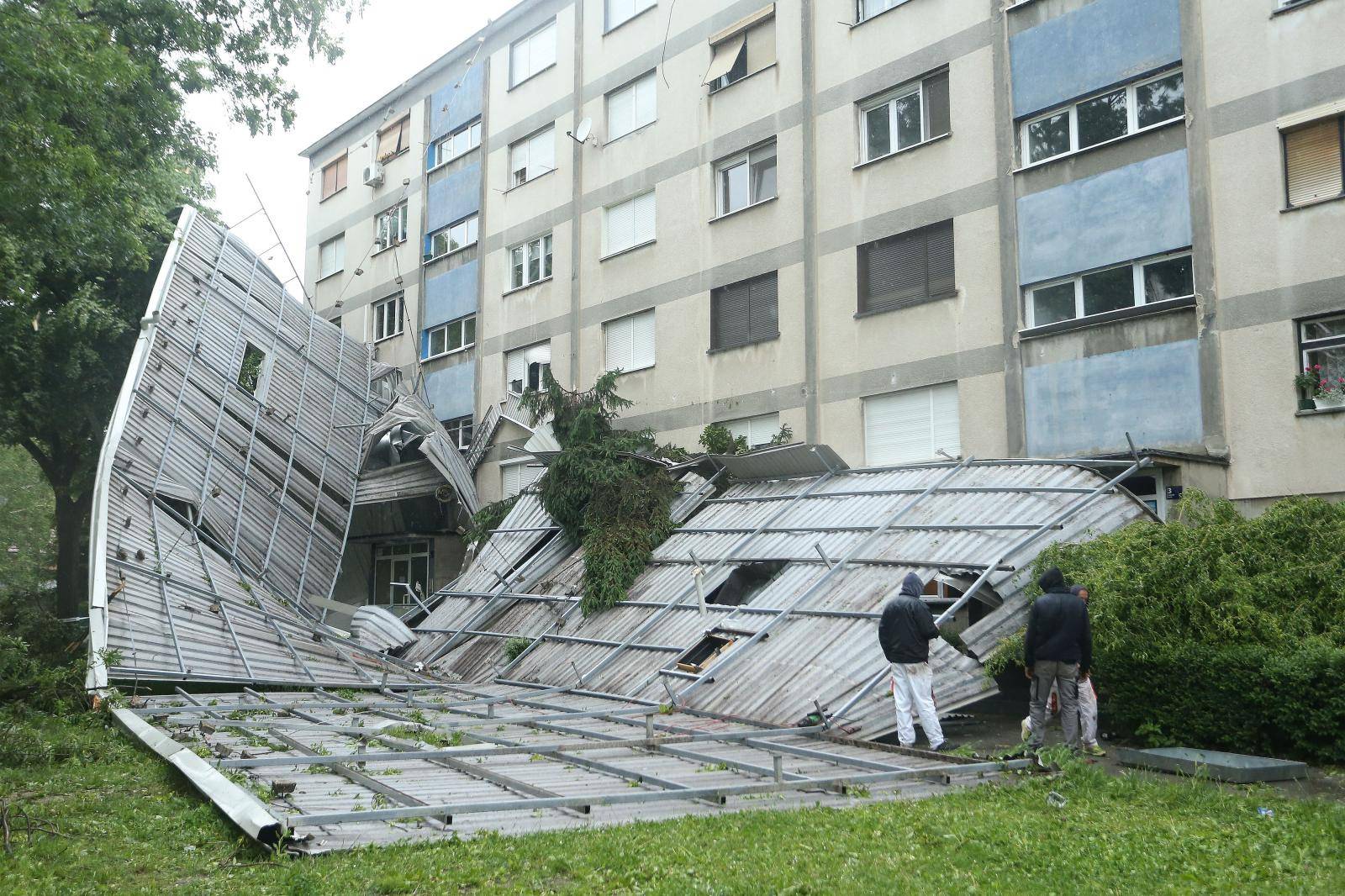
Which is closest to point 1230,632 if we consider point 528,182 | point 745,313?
point 745,313

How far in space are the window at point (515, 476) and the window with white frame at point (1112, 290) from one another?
43.6ft

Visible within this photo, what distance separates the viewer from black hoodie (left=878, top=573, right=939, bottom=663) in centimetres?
1091

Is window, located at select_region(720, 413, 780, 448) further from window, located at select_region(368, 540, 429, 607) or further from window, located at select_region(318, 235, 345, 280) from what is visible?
window, located at select_region(318, 235, 345, 280)

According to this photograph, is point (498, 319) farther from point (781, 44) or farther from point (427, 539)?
point (781, 44)

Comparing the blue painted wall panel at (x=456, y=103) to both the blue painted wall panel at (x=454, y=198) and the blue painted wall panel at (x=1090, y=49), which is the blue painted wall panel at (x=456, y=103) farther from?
the blue painted wall panel at (x=1090, y=49)

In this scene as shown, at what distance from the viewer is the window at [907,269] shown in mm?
18906

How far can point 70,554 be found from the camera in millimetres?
27609

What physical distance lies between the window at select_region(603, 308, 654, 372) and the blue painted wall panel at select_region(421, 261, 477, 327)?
6.05 m

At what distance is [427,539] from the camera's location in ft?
96.9

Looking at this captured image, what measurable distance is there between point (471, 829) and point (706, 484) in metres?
13.0

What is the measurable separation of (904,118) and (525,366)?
11973 mm

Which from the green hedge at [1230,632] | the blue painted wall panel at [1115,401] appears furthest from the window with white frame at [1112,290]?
the green hedge at [1230,632]

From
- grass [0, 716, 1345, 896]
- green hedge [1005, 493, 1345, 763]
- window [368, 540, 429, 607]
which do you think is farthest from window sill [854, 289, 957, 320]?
window [368, 540, 429, 607]

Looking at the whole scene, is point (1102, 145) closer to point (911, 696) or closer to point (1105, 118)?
point (1105, 118)
